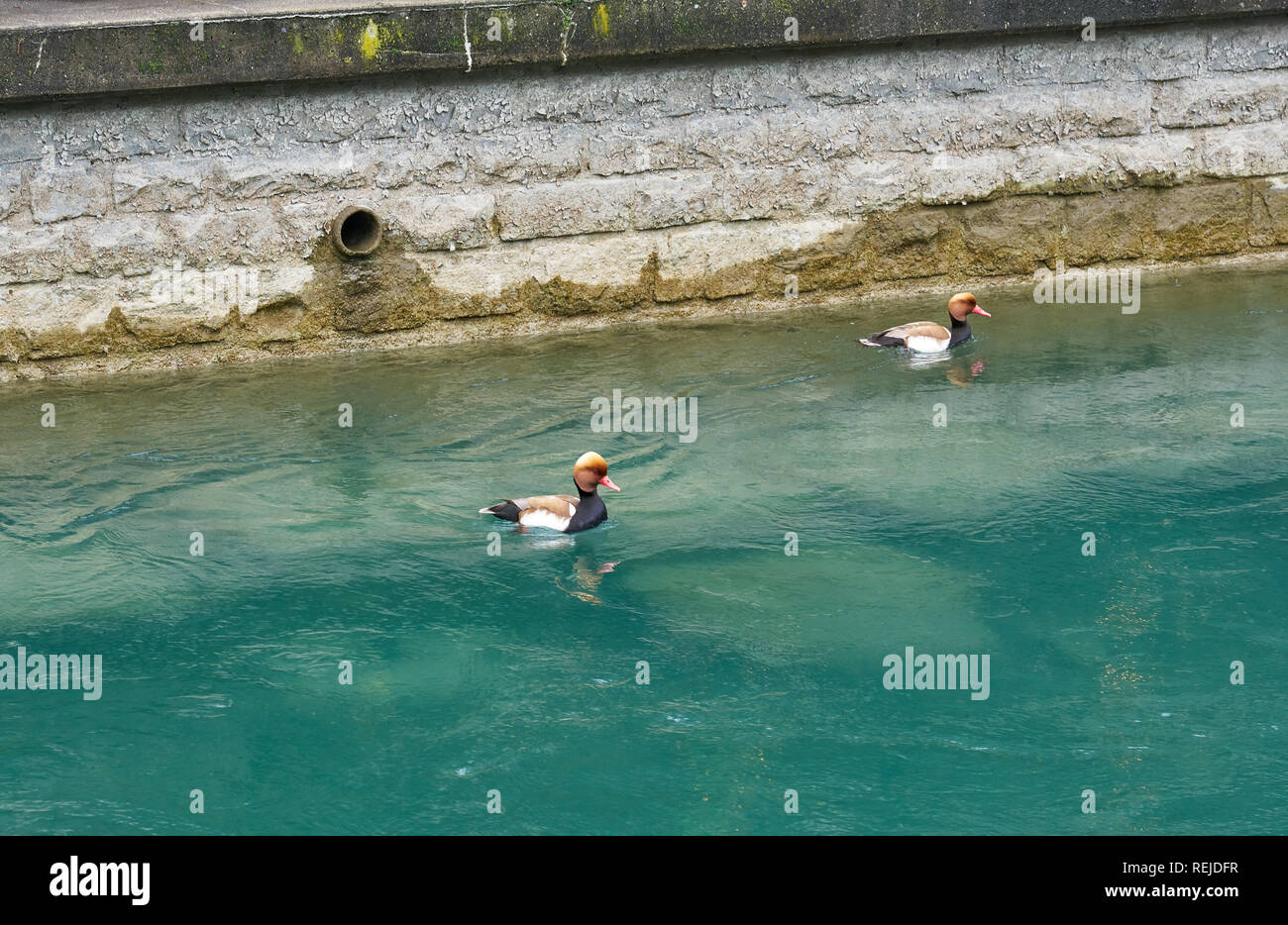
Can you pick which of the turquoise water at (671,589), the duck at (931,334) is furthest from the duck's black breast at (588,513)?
the duck at (931,334)

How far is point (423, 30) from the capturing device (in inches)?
356

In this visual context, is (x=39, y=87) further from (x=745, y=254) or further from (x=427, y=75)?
(x=745, y=254)

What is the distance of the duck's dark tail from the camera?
23.1ft

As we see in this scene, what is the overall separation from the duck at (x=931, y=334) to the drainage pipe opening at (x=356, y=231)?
10.4 feet

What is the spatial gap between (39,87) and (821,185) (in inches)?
191

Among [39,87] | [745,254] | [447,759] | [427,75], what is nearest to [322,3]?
[427,75]
